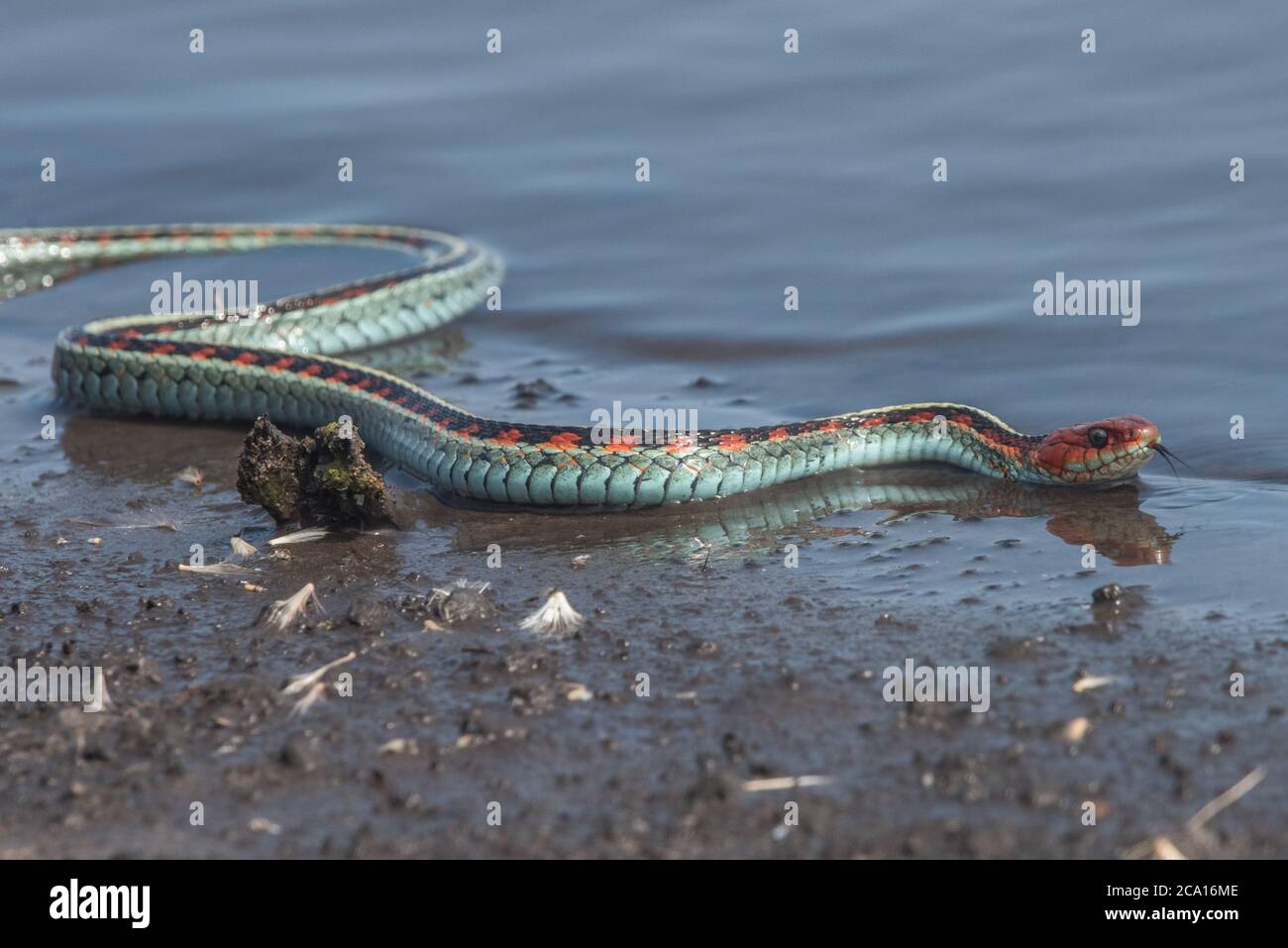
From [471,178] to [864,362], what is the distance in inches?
264

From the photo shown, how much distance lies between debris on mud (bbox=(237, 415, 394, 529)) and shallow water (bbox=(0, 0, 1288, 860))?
0.40 m

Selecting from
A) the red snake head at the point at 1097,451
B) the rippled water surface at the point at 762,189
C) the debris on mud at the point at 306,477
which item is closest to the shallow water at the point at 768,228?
the rippled water surface at the point at 762,189

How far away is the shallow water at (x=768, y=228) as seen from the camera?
8719 mm

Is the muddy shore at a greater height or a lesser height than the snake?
lesser

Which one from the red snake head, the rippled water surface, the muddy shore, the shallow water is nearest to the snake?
the red snake head

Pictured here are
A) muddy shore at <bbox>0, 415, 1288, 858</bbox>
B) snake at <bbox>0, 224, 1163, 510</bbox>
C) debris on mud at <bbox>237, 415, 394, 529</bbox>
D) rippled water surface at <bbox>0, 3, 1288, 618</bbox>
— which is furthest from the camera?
rippled water surface at <bbox>0, 3, 1288, 618</bbox>

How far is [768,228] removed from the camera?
14828mm

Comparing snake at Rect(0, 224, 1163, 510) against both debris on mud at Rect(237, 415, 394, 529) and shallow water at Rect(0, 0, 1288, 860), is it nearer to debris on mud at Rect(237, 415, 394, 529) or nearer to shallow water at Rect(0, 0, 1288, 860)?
shallow water at Rect(0, 0, 1288, 860)

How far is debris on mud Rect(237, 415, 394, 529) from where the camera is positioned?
855cm

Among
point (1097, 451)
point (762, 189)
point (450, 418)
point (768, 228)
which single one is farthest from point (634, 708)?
point (762, 189)

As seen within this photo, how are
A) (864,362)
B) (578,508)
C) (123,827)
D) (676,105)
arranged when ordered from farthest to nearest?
(676,105), (864,362), (578,508), (123,827)

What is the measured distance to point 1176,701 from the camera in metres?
6.15
